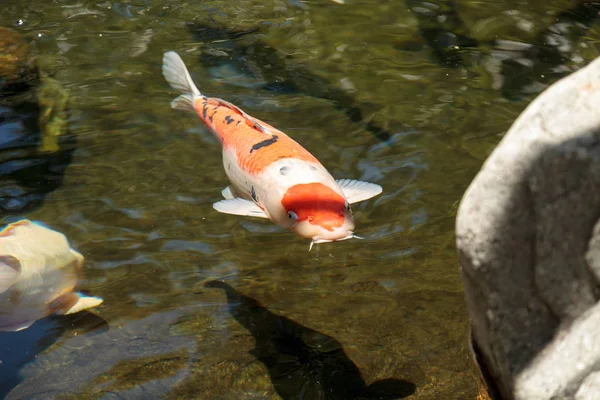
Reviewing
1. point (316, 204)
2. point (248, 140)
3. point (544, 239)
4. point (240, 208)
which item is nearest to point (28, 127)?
point (248, 140)

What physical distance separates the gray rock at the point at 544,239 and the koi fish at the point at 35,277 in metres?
→ 2.65

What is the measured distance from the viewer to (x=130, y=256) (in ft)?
15.5

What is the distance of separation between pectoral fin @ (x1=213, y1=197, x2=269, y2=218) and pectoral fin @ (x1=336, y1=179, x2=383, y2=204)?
475 mm

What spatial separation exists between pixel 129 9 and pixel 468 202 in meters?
6.47

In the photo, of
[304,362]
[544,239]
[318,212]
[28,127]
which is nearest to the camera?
[544,239]

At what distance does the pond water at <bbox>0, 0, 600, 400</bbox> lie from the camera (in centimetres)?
379

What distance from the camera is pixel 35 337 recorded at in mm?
4059

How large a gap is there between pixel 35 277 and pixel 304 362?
1.67m

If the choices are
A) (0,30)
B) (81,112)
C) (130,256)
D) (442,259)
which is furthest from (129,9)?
(442,259)

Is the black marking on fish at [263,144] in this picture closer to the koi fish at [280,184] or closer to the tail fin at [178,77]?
the koi fish at [280,184]

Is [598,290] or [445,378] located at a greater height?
[598,290]

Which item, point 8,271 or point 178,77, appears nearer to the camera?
point 8,271

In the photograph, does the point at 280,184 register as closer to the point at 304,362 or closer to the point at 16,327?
the point at 304,362

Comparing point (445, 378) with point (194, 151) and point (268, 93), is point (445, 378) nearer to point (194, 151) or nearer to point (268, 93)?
point (194, 151)
